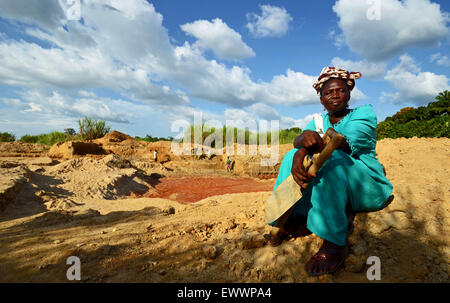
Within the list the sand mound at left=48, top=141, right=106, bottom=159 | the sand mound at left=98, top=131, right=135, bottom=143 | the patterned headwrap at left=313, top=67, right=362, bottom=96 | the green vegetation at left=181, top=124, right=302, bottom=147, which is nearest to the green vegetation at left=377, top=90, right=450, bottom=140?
the patterned headwrap at left=313, top=67, right=362, bottom=96

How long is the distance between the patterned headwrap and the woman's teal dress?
259mm

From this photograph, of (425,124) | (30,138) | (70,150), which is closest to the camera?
(425,124)

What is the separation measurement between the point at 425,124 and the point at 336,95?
756cm

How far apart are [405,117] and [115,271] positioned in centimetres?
1746

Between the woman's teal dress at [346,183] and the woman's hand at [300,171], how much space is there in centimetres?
10

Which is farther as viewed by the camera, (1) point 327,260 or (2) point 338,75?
(2) point 338,75

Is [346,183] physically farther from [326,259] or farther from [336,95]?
[336,95]

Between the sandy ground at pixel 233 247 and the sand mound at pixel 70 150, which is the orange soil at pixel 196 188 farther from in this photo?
the sand mound at pixel 70 150

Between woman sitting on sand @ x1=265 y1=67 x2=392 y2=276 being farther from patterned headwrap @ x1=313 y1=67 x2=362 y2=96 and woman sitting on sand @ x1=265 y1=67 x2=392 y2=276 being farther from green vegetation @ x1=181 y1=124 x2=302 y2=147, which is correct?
green vegetation @ x1=181 y1=124 x2=302 y2=147

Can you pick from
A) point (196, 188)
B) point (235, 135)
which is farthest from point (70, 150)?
point (235, 135)

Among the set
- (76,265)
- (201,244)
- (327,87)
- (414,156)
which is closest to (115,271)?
(76,265)

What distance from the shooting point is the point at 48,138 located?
17.1 meters

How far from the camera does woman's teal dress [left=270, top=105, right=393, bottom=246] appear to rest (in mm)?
1498
